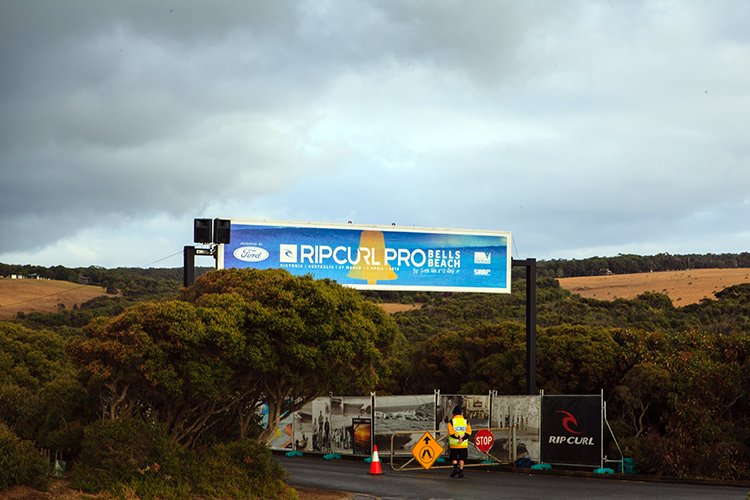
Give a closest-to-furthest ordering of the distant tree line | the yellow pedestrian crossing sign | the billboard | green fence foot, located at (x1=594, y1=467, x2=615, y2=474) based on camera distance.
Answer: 1. green fence foot, located at (x1=594, y1=467, x2=615, y2=474)
2. the yellow pedestrian crossing sign
3. the billboard
4. the distant tree line

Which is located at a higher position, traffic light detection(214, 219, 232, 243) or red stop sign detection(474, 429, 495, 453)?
traffic light detection(214, 219, 232, 243)

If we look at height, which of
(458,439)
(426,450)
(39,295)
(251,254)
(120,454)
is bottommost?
(426,450)

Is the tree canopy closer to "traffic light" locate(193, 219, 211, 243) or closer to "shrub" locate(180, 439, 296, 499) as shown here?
"shrub" locate(180, 439, 296, 499)

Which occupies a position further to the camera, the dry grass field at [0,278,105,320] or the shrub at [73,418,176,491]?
the dry grass field at [0,278,105,320]

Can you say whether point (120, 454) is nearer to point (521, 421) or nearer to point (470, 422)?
point (521, 421)

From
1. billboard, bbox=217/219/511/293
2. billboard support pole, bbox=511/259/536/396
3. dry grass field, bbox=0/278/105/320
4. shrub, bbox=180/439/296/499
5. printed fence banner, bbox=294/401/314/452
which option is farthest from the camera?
dry grass field, bbox=0/278/105/320

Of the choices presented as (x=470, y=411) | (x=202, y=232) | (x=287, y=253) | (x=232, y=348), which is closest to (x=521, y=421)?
(x=470, y=411)

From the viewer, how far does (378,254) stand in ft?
86.9

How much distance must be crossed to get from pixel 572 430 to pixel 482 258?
232 inches

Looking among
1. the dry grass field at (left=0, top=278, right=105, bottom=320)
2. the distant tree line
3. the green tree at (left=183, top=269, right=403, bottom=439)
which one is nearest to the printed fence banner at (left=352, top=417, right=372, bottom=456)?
the green tree at (left=183, top=269, right=403, bottom=439)

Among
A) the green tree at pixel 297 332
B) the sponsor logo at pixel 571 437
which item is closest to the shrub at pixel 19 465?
the green tree at pixel 297 332

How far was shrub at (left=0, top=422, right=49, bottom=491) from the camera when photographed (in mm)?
13945

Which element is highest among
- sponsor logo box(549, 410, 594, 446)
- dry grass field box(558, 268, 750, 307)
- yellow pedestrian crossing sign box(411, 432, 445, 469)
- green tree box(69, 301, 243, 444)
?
dry grass field box(558, 268, 750, 307)

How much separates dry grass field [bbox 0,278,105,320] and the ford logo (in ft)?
164
